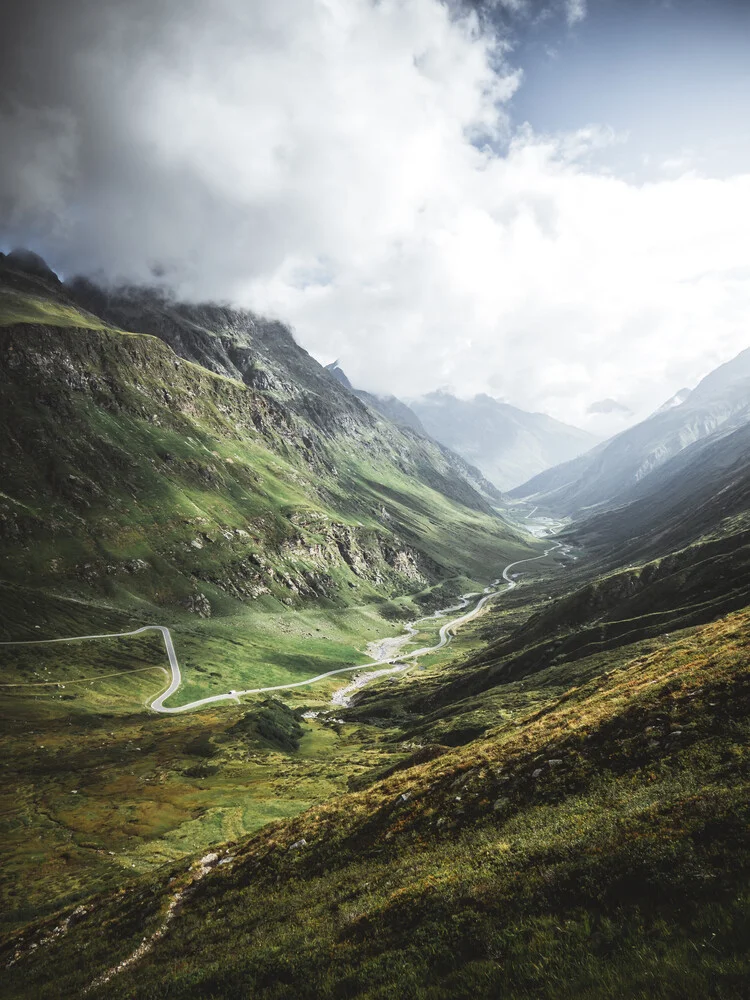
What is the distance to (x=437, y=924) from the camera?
1430 centimetres

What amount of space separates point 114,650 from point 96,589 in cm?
4603

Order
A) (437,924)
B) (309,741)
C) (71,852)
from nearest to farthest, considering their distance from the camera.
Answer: (437,924)
(71,852)
(309,741)

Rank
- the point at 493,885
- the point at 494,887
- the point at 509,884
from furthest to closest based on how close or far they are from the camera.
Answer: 1. the point at 493,885
2. the point at 494,887
3. the point at 509,884

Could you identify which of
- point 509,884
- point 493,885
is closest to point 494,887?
point 493,885

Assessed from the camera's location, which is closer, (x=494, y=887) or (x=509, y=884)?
(x=509, y=884)

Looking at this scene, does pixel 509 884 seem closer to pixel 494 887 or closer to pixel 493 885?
pixel 494 887

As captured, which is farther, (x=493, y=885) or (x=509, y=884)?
(x=493, y=885)

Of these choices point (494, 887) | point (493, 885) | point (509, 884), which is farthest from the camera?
point (493, 885)

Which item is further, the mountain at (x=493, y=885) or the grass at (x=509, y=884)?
the mountain at (x=493, y=885)

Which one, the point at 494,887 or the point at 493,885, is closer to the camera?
the point at 494,887

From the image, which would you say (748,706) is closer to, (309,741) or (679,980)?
(679,980)

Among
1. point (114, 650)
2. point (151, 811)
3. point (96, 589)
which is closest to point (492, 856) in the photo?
point (151, 811)

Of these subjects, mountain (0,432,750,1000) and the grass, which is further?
mountain (0,432,750,1000)

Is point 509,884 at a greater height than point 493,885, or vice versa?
point 509,884
